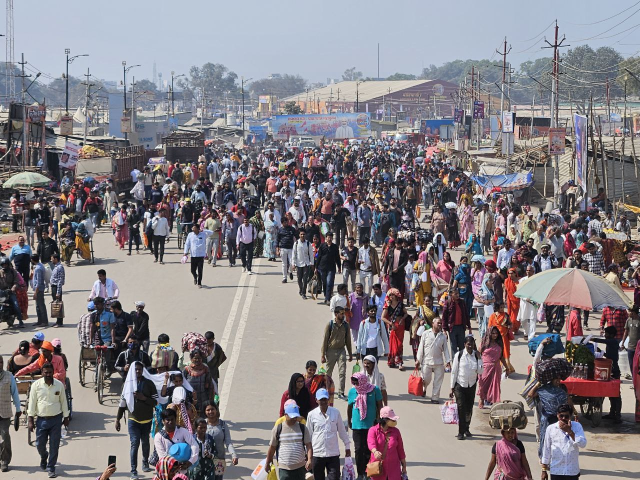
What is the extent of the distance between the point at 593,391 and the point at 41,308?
9642mm

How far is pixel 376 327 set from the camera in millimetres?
13094

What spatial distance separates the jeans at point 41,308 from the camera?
1758 centimetres

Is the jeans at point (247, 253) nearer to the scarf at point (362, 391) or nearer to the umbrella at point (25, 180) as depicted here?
the umbrella at point (25, 180)

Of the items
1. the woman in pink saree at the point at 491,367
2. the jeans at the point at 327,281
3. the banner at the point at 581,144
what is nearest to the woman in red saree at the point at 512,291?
the jeans at the point at 327,281

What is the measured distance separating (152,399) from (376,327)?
12.2 ft

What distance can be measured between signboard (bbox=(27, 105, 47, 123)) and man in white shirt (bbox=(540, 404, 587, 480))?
37.2 metres

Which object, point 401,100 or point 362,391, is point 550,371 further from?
point 401,100

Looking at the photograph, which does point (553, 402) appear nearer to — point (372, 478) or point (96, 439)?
point (372, 478)

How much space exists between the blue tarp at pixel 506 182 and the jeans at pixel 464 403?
22.7 metres

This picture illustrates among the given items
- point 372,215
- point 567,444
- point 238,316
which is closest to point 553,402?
point 567,444

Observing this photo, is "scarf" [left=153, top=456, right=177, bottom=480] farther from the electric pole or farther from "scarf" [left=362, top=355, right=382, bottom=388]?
the electric pole

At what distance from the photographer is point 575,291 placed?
12.8 meters

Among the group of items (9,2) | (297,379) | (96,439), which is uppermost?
(9,2)

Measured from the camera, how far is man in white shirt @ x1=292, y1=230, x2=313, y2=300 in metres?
19.2
